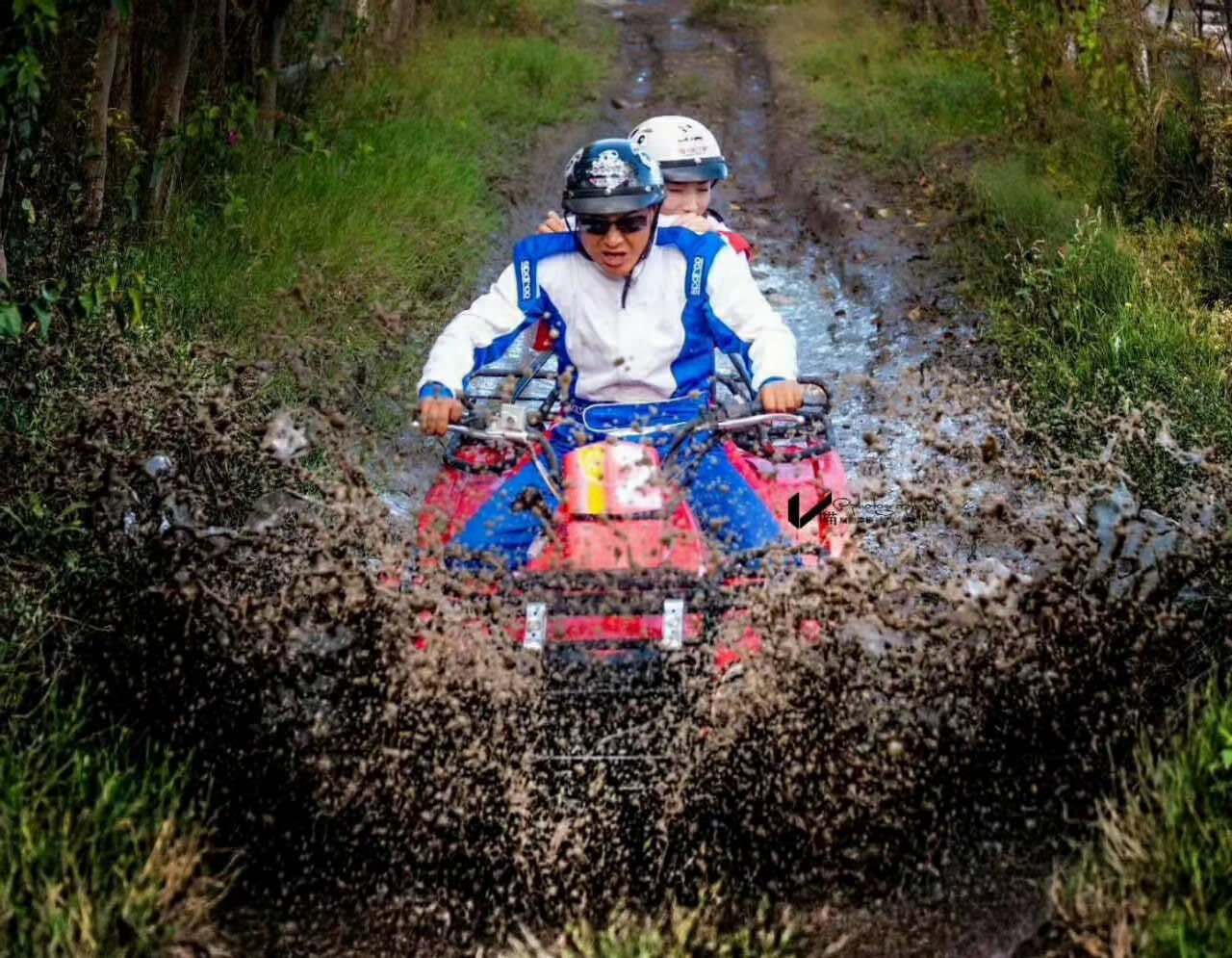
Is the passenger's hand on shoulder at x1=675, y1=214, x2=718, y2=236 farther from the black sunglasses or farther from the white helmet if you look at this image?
the black sunglasses

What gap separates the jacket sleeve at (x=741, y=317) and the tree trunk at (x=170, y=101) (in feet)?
10.7

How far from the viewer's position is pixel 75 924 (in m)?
3.23

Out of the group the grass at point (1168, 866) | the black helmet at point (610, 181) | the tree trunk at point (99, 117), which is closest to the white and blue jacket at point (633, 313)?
the black helmet at point (610, 181)

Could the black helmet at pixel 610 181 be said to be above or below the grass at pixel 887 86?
above

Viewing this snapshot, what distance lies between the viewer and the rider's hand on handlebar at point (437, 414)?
4496 millimetres

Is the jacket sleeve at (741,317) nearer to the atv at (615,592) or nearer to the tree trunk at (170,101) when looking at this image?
the atv at (615,592)

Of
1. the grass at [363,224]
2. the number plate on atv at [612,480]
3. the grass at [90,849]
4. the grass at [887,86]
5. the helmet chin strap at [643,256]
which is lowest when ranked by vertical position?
the grass at [887,86]

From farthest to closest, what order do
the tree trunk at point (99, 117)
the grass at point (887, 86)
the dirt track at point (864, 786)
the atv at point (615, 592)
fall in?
1. the grass at point (887, 86)
2. the tree trunk at point (99, 117)
3. the atv at point (615, 592)
4. the dirt track at point (864, 786)

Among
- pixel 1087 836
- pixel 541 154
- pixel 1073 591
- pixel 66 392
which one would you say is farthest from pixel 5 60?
pixel 541 154

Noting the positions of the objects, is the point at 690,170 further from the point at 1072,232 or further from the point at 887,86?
the point at 887,86

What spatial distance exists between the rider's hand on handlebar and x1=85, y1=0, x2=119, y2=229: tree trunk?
106 inches

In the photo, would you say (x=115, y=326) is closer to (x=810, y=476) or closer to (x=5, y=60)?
(x=5, y=60)

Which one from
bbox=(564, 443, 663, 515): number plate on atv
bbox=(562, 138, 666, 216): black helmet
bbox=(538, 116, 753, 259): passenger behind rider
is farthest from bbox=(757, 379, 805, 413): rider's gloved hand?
bbox=(538, 116, 753, 259): passenger behind rider

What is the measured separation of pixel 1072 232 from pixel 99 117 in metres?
5.10
